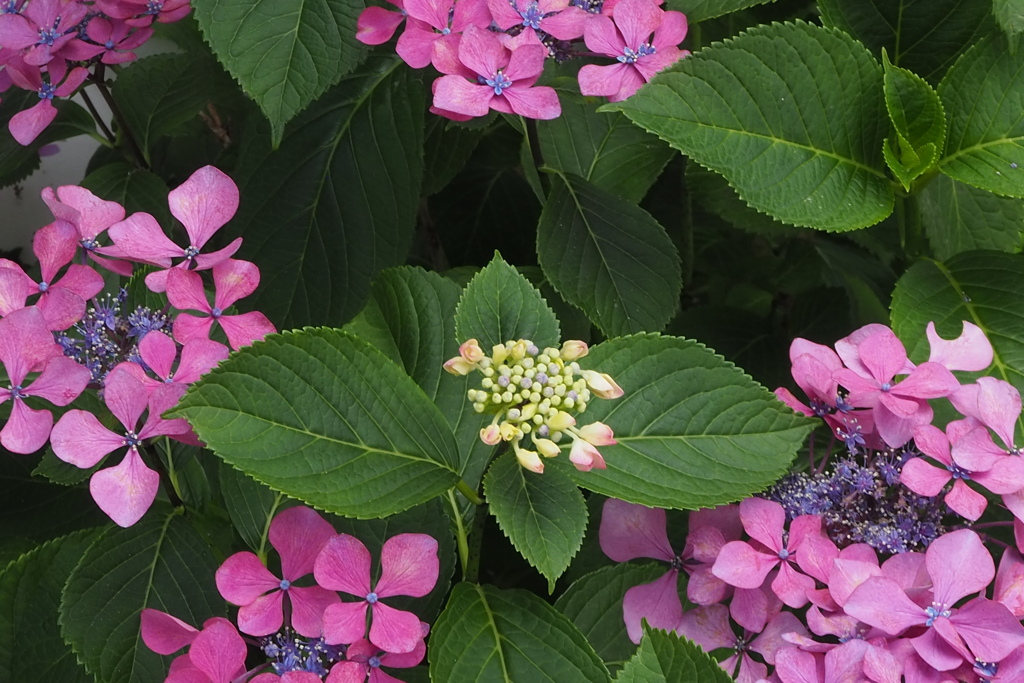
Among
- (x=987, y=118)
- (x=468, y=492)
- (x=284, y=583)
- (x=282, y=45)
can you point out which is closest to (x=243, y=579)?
(x=284, y=583)

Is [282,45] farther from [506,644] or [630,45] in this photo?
[506,644]

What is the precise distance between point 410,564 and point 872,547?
266mm

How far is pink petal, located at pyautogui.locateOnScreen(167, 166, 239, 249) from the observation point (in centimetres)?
58

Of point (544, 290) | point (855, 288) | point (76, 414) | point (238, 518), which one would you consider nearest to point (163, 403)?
point (76, 414)

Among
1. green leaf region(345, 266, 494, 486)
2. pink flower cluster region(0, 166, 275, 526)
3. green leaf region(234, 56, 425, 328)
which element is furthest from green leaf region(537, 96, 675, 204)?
pink flower cluster region(0, 166, 275, 526)

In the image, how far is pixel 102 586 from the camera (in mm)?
580

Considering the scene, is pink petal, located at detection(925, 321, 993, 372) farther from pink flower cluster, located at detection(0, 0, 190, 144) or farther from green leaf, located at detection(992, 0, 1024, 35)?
pink flower cluster, located at detection(0, 0, 190, 144)

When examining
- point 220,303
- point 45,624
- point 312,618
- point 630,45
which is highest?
point 630,45

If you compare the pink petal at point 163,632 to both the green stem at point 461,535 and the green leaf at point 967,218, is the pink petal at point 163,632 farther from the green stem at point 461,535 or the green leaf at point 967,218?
the green leaf at point 967,218

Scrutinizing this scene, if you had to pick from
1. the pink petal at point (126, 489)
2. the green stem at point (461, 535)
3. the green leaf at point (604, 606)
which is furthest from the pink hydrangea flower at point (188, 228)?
the green leaf at point (604, 606)

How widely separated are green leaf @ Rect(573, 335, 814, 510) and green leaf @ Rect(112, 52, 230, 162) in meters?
0.51

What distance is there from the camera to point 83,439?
0.50 metres

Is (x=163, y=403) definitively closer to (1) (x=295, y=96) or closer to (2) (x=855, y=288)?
(1) (x=295, y=96)

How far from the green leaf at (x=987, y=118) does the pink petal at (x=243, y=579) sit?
1.69ft
